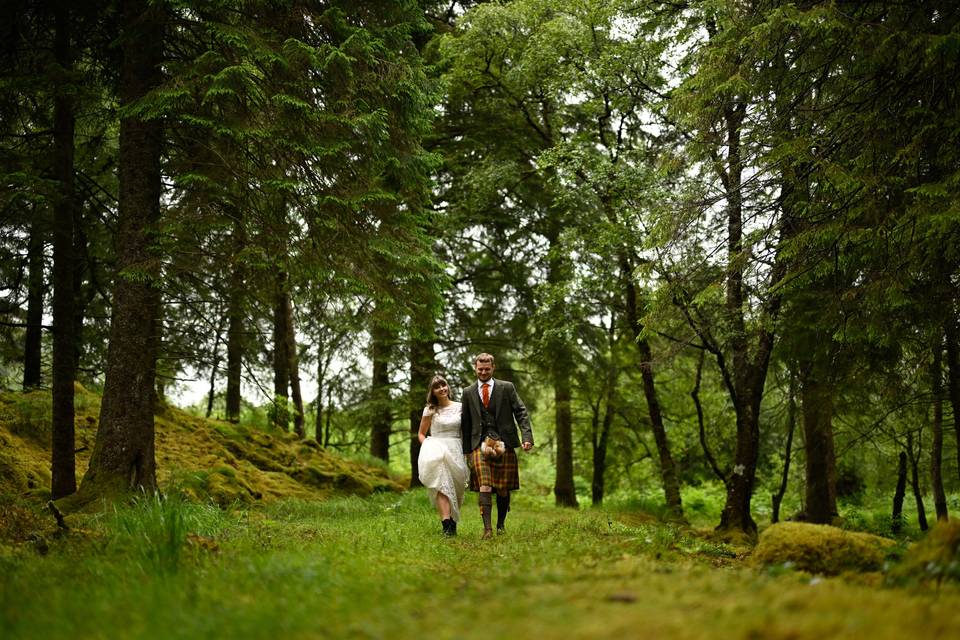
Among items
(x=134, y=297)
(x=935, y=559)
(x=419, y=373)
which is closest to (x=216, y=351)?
(x=134, y=297)

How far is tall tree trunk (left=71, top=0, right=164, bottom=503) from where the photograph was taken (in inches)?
336

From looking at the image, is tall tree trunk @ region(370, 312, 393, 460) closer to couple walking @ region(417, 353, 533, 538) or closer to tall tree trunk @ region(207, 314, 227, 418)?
tall tree trunk @ region(207, 314, 227, 418)

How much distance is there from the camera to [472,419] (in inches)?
332

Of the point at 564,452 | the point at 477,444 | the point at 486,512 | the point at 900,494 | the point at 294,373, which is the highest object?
the point at 294,373

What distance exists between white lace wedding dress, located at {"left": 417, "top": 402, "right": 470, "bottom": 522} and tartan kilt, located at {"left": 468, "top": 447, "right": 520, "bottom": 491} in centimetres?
22

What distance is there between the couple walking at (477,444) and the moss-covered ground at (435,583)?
541 mm

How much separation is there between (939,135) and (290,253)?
7163 millimetres

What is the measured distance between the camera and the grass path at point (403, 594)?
309 cm

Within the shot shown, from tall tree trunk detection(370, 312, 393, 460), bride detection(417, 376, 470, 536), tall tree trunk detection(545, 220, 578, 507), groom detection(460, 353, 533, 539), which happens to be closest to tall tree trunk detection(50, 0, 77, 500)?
bride detection(417, 376, 470, 536)

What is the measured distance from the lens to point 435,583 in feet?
14.5

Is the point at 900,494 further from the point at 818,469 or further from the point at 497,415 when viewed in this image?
the point at 497,415

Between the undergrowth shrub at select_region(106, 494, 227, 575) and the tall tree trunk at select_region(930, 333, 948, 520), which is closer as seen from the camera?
the undergrowth shrub at select_region(106, 494, 227, 575)

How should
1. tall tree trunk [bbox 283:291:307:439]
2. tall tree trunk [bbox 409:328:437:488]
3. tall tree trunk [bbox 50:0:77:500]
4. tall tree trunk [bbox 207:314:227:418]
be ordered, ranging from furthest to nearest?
tall tree trunk [bbox 283:291:307:439]
tall tree trunk [bbox 409:328:437:488]
tall tree trunk [bbox 207:314:227:418]
tall tree trunk [bbox 50:0:77:500]

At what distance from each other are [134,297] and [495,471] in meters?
4.93
